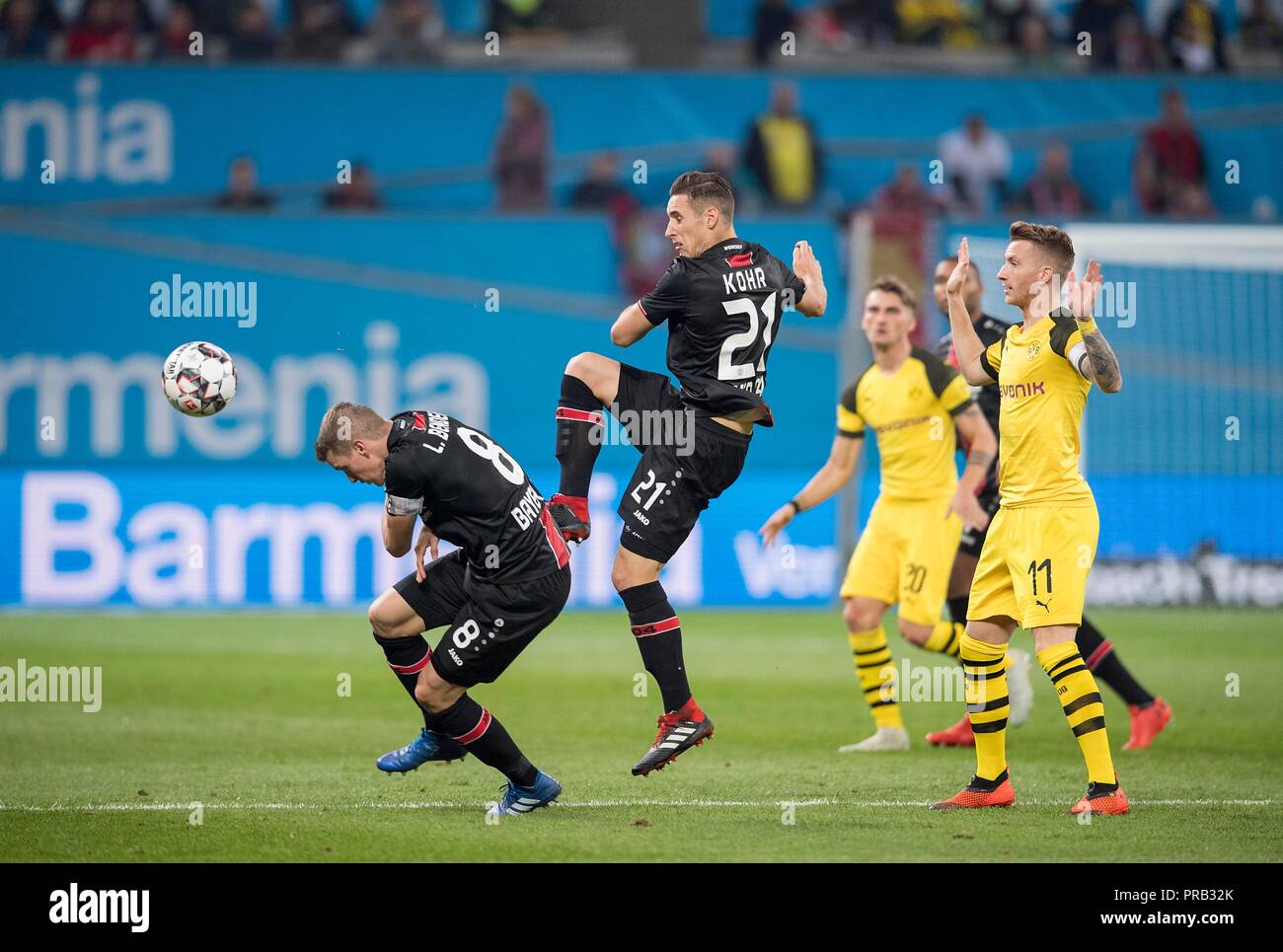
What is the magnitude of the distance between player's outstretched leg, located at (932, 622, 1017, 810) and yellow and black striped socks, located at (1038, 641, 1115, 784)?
29 centimetres

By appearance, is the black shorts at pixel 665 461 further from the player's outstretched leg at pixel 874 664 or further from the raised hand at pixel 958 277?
the player's outstretched leg at pixel 874 664

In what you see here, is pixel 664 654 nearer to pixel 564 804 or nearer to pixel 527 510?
pixel 564 804

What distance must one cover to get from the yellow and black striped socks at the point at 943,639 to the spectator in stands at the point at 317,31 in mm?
13207

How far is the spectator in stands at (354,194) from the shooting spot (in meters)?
18.7

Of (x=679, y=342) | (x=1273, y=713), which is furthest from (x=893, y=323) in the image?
(x=1273, y=713)

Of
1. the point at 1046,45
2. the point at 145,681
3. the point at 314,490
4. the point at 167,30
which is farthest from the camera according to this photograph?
the point at 1046,45

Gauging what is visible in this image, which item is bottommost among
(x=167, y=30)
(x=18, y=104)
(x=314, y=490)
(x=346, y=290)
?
(x=314, y=490)

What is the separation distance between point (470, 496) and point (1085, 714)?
8.69ft

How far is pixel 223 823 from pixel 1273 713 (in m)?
6.77

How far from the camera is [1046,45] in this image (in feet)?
71.4

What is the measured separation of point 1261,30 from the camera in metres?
22.3

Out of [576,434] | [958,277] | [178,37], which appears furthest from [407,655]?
[178,37]

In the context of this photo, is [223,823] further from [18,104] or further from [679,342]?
[18,104]
